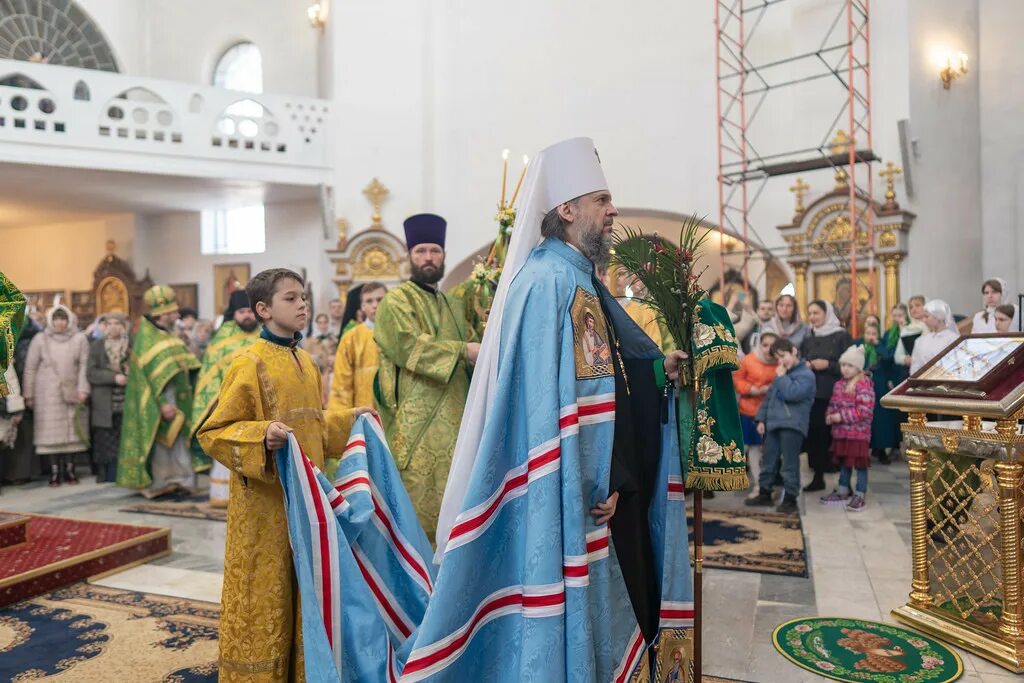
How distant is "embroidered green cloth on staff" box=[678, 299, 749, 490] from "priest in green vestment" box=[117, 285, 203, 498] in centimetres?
535

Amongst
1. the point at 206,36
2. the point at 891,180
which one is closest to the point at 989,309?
the point at 891,180

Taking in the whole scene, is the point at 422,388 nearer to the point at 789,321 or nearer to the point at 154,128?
the point at 789,321

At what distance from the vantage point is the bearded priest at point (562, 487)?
236 centimetres

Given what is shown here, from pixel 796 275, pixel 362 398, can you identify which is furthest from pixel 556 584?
pixel 796 275

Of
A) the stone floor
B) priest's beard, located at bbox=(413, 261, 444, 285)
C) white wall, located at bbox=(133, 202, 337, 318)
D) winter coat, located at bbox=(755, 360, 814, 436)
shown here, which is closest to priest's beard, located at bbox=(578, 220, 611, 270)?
priest's beard, located at bbox=(413, 261, 444, 285)

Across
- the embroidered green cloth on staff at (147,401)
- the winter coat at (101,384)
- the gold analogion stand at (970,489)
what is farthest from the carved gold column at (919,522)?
the winter coat at (101,384)

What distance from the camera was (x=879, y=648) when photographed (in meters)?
3.54

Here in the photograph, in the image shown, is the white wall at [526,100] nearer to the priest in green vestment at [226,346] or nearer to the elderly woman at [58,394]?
the elderly woman at [58,394]

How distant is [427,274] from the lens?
4043 mm

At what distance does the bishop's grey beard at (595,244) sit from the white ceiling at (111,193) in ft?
36.9

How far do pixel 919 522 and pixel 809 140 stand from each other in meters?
8.43

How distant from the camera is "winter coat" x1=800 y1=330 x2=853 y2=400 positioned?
7039 mm

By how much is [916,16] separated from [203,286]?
12.4 metres

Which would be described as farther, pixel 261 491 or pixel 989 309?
pixel 989 309
